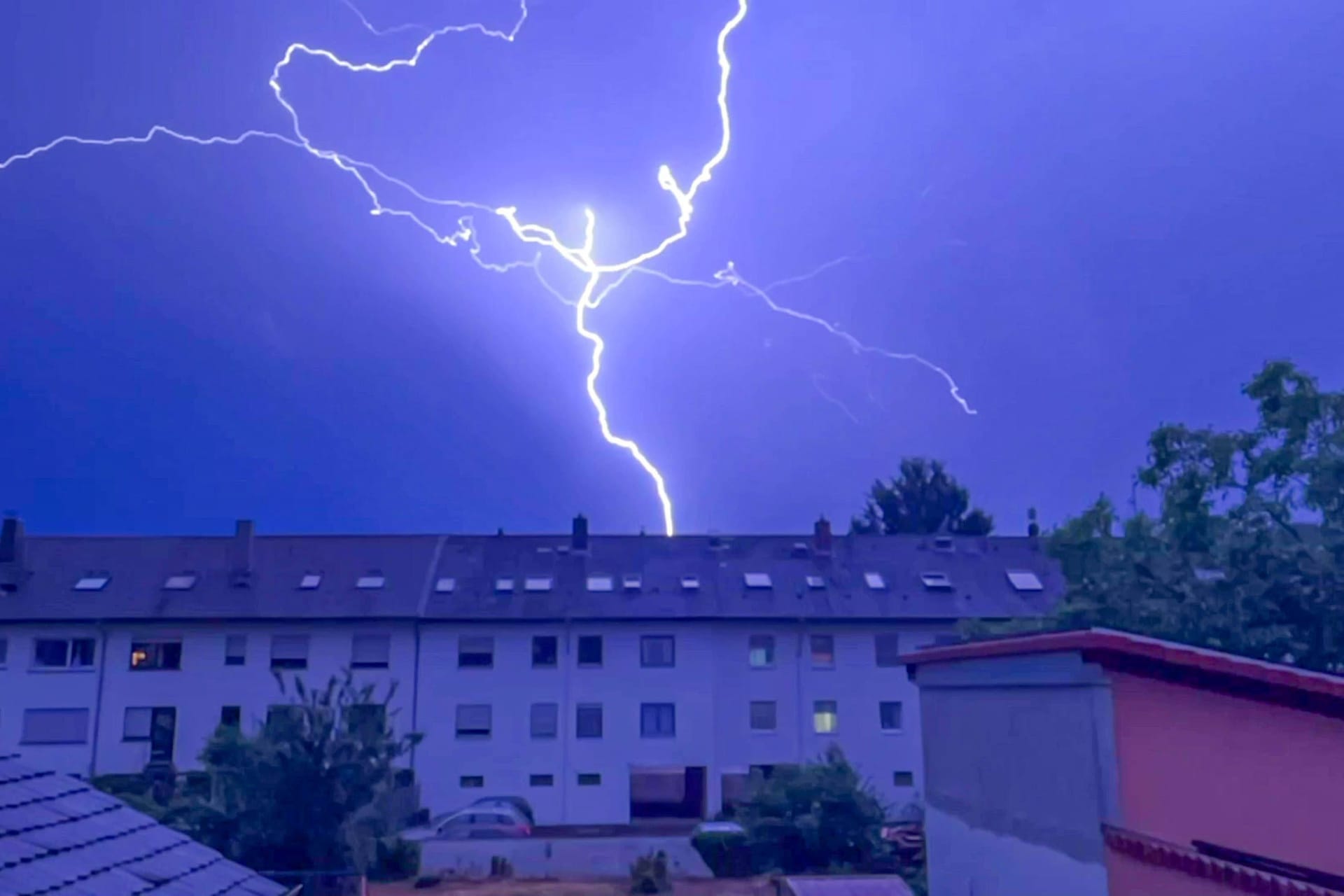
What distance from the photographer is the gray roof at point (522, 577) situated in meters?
34.0

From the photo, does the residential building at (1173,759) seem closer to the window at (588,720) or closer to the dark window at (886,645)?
the window at (588,720)

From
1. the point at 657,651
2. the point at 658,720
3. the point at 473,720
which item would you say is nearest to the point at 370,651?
the point at 473,720

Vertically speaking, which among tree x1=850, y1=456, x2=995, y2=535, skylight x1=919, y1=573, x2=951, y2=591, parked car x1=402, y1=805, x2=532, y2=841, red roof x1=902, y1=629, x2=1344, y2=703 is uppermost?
tree x1=850, y1=456, x2=995, y2=535

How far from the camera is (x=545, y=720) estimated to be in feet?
110

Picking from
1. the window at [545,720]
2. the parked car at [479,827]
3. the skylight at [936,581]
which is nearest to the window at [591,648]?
the window at [545,720]

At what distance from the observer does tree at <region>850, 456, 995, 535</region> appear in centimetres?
6141

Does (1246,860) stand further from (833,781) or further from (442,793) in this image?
→ (442,793)

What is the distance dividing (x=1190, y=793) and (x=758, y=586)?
27.1 m

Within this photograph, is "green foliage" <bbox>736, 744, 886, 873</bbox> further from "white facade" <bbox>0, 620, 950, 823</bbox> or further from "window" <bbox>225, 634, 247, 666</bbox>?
"window" <bbox>225, 634, 247, 666</bbox>

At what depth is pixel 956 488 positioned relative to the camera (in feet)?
207

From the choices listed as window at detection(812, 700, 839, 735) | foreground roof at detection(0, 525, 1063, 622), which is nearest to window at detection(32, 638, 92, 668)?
foreground roof at detection(0, 525, 1063, 622)

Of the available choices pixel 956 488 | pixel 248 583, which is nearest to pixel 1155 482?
pixel 248 583

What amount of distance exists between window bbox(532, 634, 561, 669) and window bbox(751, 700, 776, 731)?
20.3 ft

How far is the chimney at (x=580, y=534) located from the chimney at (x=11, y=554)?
17113 millimetres
